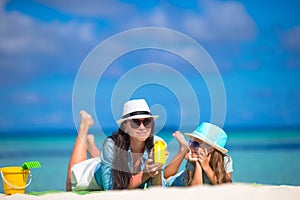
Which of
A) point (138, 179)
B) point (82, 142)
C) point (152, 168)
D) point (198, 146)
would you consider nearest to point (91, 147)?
point (82, 142)

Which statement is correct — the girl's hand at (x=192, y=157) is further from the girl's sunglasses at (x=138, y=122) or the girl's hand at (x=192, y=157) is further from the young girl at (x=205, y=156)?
the girl's sunglasses at (x=138, y=122)

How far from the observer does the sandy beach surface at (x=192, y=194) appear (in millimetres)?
4609

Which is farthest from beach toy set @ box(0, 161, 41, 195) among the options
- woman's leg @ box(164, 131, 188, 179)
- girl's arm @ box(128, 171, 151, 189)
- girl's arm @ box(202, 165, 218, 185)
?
girl's arm @ box(202, 165, 218, 185)

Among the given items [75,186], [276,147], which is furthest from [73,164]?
[276,147]

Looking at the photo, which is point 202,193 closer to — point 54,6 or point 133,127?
point 133,127

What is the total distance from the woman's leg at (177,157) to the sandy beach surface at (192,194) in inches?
18.9

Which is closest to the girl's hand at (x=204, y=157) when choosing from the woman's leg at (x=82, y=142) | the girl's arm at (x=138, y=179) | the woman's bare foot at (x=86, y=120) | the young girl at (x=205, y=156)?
the young girl at (x=205, y=156)

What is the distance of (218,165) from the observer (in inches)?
205

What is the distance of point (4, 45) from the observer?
49.0ft

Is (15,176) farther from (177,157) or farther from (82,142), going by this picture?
(177,157)

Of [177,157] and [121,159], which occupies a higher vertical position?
[177,157]

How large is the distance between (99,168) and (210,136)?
3.20 ft

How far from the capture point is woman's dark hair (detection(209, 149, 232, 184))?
205 inches

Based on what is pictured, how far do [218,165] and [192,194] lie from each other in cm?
64
